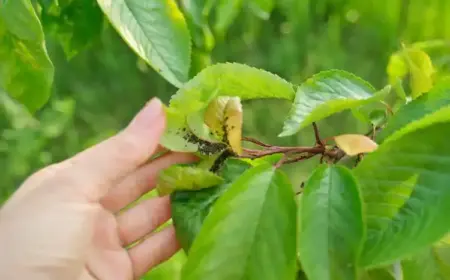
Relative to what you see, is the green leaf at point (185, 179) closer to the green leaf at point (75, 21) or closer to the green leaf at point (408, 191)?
the green leaf at point (408, 191)

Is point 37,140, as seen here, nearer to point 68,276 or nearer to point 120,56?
point 120,56

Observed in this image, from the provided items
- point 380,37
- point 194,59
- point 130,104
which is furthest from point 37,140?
point 380,37

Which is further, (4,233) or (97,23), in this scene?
(97,23)

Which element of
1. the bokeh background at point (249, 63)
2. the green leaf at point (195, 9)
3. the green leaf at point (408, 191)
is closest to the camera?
the green leaf at point (408, 191)

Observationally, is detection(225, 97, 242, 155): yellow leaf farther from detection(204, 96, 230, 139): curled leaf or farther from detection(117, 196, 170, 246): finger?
detection(117, 196, 170, 246): finger

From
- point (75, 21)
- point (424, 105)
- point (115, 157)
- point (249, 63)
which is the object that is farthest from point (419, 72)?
point (249, 63)

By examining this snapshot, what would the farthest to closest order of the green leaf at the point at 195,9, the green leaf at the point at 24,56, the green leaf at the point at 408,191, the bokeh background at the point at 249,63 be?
the bokeh background at the point at 249,63 < the green leaf at the point at 195,9 < the green leaf at the point at 24,56 < the green leaf at the point at 408,191

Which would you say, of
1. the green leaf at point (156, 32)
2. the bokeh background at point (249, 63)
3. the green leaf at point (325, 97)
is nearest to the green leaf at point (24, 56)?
the green leaf at point (156, 32)
